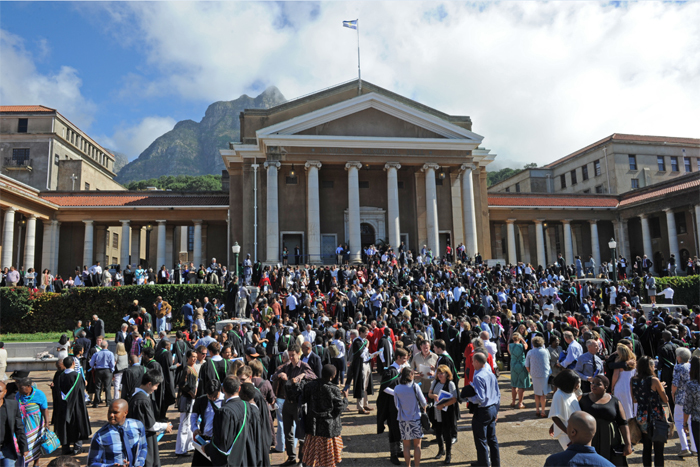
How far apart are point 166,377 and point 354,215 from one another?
23161mm

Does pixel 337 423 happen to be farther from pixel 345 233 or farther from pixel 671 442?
pixel 345 233

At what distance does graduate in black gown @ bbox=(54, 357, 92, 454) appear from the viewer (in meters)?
7.91

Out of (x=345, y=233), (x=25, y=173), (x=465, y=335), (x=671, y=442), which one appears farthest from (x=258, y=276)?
(x=25, y=173)

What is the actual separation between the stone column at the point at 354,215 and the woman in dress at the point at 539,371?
845 inches

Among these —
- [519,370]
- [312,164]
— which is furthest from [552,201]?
[519,370]

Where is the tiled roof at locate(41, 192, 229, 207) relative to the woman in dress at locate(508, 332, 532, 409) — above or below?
above

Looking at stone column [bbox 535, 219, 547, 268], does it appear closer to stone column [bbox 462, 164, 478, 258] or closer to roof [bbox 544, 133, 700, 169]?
stone column [bbox 462, 164, 478, 258]

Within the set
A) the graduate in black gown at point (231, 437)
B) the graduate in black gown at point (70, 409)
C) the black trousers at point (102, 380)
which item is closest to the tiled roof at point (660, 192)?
the black trousers at point (102, 380)

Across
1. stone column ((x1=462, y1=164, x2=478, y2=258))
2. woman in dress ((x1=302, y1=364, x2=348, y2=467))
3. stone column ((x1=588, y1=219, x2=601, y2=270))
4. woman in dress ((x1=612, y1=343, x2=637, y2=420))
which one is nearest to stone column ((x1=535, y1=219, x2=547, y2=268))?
stone column ((x1=588, y1=219, x2=601, y2=270))

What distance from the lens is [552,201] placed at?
41.9 metres

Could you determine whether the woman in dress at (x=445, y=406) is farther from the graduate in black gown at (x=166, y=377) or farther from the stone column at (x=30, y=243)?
the stone column at (x=30, y=243)

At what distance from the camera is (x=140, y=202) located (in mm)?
36250

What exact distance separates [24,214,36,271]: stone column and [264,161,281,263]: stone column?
15518 mm

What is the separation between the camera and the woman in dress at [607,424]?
543cm
